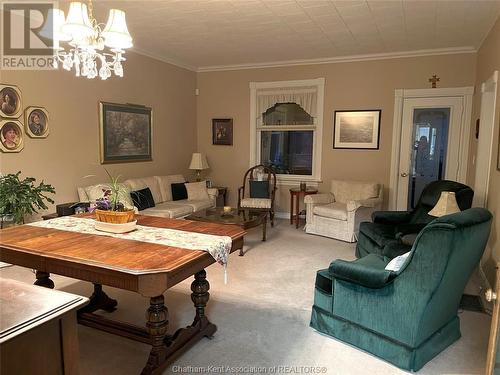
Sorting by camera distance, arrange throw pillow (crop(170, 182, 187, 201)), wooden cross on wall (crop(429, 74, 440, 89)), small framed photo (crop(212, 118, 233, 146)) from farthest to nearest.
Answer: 1. small framed photo (crop(212, 118, 233, 146))
2. throw pillow (crop(170, 182, 187, 201))
3. wooden cross on wall (crop(429, 74, 440, 89))

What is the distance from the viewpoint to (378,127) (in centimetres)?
575

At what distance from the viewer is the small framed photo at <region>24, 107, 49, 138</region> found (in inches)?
157

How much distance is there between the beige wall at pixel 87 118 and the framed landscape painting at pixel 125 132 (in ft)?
0.29

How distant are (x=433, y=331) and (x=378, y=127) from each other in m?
3.98

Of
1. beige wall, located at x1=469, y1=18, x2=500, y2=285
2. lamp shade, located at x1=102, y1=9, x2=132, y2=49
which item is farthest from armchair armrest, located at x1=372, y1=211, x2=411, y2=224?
lamp shade, located at x1=102, y1=9, x2=132, y2=49

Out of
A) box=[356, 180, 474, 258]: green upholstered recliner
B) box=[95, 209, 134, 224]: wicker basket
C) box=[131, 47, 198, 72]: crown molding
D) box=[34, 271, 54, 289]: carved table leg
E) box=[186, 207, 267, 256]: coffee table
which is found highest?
box=[131, 47, 198, 72]: crown molding

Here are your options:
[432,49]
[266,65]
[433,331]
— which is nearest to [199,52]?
[266,65]

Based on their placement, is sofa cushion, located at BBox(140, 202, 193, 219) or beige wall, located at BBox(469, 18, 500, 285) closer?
beige wall, located at BBox(469, 18, 500, 285)

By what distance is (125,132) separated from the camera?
535 centimetres

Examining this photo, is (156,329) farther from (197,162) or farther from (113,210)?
(197,162)

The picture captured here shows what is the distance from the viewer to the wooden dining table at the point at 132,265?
1.81 m

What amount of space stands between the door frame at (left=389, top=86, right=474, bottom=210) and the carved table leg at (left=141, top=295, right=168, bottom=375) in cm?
458

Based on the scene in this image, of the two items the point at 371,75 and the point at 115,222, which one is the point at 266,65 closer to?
the point at 371,75

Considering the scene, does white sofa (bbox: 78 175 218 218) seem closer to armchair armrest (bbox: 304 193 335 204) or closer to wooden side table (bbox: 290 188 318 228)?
wooden side table (bbox: 290 188 318 228)
